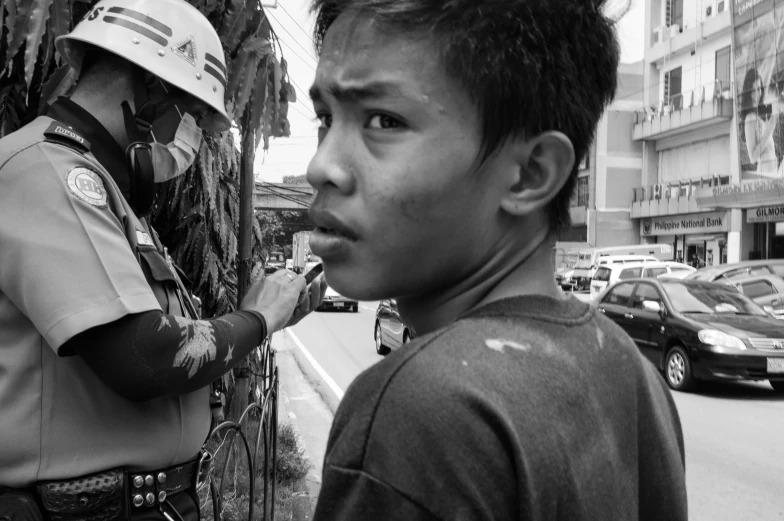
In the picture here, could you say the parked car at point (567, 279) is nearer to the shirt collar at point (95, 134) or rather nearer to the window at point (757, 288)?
the window at point (757, 288)

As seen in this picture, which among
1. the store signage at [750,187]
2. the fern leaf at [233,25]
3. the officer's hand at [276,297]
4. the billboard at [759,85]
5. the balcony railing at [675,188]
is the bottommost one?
the officer's hand at [276,297]

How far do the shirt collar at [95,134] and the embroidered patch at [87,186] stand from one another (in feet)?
0.77

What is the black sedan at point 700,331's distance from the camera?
27.1ft

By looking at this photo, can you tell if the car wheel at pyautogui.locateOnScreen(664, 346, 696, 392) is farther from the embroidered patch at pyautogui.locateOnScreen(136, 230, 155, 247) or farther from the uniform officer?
the embroidered patch at pyautogui.locateOnScreen(136, 230, 155, 247)

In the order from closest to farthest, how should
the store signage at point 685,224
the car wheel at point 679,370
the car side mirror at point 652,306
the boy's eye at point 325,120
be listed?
the boy's eye at point 325,120 < the car wheel at point 679,370 < the car side mirror at point 652,306 < the store signage at point 685,224

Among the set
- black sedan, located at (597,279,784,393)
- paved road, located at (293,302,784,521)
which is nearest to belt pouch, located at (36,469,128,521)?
paved road, located at (293,302,784,521)

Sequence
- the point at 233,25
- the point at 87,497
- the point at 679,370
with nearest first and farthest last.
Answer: the point at 87,497 → the point at 233,25 → the point at 679,370

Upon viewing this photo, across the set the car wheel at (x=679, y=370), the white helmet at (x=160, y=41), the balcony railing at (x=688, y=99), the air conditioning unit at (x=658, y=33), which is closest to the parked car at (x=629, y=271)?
the balcony railing at (x=688, y=99)

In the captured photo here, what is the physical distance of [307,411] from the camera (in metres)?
7.88

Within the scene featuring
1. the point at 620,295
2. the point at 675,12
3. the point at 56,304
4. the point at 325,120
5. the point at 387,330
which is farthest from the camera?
the point at 675,12

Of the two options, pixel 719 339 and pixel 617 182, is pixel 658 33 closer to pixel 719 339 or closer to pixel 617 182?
pixel 617 182

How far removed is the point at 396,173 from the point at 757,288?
14.6m

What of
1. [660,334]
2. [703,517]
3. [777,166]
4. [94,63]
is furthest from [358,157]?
[777,166]

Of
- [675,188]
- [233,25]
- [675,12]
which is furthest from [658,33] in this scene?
[233,25]
